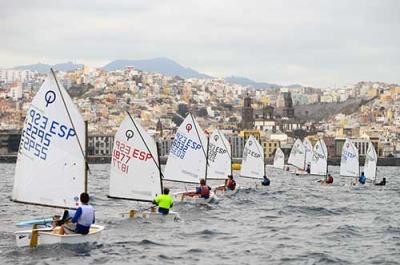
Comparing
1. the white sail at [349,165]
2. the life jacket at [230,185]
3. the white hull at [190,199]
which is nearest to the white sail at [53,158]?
the white hull at [190,199]

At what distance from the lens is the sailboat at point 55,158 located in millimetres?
23766

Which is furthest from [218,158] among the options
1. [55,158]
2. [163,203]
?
[55,158]

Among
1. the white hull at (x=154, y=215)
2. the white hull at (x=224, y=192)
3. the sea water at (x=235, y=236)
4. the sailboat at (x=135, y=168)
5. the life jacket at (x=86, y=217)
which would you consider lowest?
the sea water at (x=235, y=236)

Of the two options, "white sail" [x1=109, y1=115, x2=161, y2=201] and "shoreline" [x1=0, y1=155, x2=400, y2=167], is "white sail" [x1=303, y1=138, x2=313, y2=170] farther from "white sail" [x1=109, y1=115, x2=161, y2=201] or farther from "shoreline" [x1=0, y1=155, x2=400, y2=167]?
"shoreline" [x1=0, y1=155, x2=400, y2=167]

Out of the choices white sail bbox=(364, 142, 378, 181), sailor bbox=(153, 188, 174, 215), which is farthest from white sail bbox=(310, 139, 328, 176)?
sailor bbox=(153, 188, 174, 215)

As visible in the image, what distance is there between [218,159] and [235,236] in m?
21.8

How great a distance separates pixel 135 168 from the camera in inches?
1195

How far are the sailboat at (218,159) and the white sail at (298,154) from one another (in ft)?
140

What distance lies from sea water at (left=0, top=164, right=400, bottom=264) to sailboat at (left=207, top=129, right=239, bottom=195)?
6599 mm

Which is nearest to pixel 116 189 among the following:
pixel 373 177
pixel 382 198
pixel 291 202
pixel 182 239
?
pixel 182 239

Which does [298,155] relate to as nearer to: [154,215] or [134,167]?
[134,167]

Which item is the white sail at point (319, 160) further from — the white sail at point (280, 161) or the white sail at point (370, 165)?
the white sail at point (280, 161)

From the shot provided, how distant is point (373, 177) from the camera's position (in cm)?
6681

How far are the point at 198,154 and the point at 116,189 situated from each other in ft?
35.6
